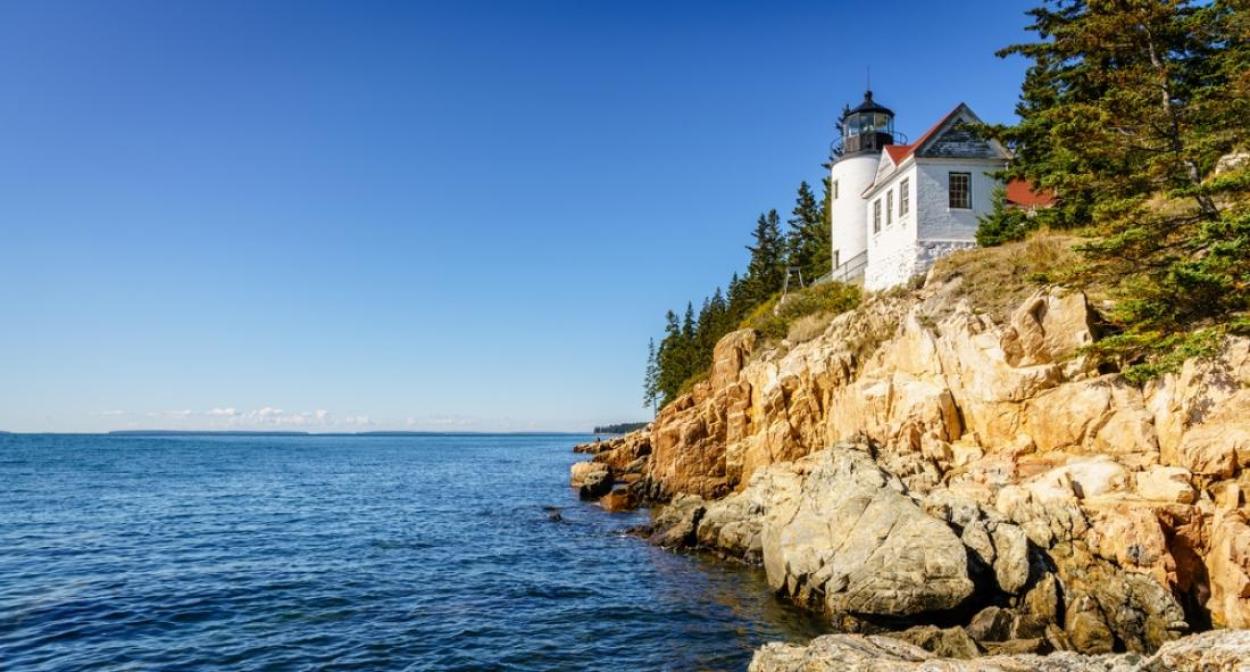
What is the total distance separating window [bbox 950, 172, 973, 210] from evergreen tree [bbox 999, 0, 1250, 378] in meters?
9.15

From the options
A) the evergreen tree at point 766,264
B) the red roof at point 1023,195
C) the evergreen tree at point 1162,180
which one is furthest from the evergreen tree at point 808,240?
the evergreen tree at point 1162,180

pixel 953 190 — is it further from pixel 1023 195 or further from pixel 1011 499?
pixel 1011 499

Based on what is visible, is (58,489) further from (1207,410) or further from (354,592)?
(1207,410)

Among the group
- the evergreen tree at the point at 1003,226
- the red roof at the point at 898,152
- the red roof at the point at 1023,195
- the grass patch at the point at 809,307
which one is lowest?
the grass patch at the point at 809,307

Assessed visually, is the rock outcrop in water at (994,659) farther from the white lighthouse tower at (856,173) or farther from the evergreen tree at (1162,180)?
the white lighthouse tower at (856,173)

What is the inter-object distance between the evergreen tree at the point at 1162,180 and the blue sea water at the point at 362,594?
11081 millimetres

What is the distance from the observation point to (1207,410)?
49.7 ft

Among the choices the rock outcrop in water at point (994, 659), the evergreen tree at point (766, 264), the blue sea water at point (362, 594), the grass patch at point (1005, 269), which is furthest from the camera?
the evergreen tree at point (766, 264)

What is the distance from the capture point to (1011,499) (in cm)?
1655

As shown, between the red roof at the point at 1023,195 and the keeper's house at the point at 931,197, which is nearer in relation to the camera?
the keeper's house at the point at 931,197

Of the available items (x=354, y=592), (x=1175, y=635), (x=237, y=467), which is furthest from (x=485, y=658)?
(x=237, y=467)

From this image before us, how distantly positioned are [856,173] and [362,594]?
33.0 meters

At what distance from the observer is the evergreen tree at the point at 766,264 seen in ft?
205

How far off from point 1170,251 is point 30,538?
3800 cm
